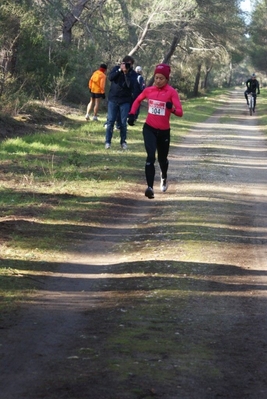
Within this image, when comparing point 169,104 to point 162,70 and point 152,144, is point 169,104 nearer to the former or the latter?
point 162,70

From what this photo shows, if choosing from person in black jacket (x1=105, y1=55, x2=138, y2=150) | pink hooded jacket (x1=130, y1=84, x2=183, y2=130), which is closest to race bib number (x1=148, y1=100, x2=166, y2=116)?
pink hooded jacket (x1=130, y1=84, x2=183, y2=130)

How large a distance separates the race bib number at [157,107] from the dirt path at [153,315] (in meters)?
1.40

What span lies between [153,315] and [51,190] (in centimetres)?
729

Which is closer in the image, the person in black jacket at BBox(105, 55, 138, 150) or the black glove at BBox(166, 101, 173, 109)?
the black glove at BBox(166, 101, 173, 109)

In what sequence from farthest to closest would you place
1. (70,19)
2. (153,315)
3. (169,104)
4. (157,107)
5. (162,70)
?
(70,19)
(157,107)
(169,104)
(162,70)
(153,315)

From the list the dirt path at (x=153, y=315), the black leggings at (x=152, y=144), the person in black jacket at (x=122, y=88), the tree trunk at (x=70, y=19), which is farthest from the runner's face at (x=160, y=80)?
the tree trunk at (x=70, y=19)

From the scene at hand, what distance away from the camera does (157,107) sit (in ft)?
40.3

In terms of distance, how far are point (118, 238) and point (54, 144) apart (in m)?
A: 9.83

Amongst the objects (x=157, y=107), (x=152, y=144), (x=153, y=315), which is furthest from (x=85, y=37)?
(x=153, y=315)

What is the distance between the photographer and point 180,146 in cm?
2278

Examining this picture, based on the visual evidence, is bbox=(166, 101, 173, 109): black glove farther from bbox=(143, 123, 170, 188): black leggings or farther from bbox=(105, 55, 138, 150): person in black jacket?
bbox=(105, 55, 138, 150): person in black jacket

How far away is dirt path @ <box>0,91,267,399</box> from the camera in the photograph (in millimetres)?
5070

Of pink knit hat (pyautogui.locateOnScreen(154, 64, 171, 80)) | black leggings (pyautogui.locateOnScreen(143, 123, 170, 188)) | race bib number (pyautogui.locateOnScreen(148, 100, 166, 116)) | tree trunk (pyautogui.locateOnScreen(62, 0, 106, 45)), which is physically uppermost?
tree trunk (pyautogui.locateOnScreen(62, 0, 106, 45))

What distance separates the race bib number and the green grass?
159 centimetres
